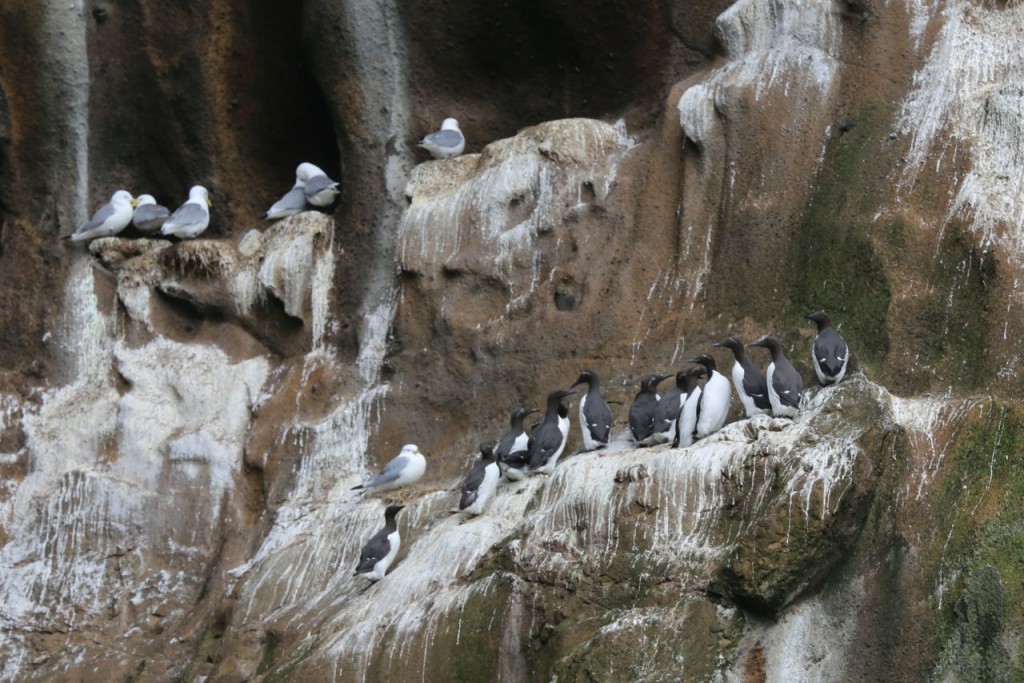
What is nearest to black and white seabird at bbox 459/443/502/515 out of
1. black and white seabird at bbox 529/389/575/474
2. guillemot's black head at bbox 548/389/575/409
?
black and white seabird at bbox 529/389/575/474

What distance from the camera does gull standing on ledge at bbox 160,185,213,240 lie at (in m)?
15.2

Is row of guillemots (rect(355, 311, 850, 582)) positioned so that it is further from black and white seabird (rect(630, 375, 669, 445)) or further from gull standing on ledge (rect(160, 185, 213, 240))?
gull standing on ledge (rect(160, 185, 213, 240))

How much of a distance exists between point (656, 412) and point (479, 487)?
4.17ft

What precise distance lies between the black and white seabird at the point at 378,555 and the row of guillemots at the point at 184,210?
13.3ft

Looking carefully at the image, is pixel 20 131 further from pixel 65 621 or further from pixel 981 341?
pixel 981 341

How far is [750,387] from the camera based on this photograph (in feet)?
37.1

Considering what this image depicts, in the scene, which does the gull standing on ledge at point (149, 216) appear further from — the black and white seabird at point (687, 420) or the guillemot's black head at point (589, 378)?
the black and white seabird at point (687, 420)

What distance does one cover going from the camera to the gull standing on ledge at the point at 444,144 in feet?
47.8

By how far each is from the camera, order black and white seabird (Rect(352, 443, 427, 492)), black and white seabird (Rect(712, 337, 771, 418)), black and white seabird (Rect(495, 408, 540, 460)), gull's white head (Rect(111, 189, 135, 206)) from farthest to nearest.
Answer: gull's white head (Rect(111, 189, 135, 206)) < black and white seabird (Rect(352, 443, 427, 492)) < black and white seabird (Rect(495, 408, 540, 460)) < black and white seabird (Rect(712, 337, 771, 418))

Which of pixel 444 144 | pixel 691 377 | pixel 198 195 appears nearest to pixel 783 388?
pixel 691 377

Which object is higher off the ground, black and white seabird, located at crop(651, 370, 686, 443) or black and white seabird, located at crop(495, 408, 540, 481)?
black and white seabird, located at crop(651, 370, 686, 443)

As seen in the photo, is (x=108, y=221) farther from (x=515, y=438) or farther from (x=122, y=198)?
(x=515, y=438)

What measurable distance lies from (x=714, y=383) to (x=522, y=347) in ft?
8.01

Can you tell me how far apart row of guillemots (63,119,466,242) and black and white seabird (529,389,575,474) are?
343 cm
